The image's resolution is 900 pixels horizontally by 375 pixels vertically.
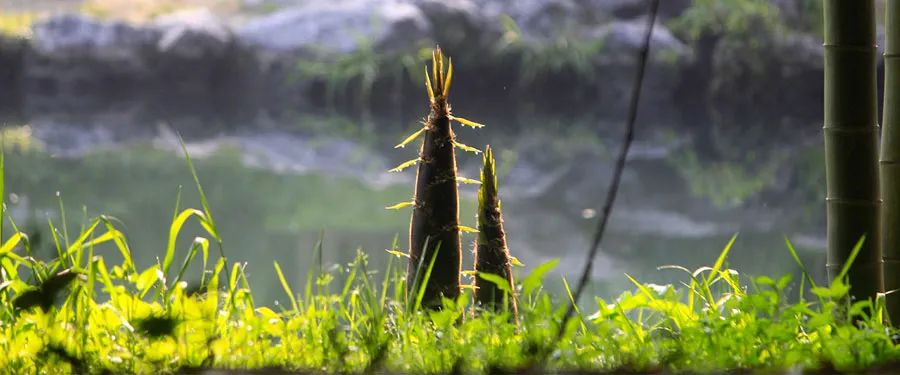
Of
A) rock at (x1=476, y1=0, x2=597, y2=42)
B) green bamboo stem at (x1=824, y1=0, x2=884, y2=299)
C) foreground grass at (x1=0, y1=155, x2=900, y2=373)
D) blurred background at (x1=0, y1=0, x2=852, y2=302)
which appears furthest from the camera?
rock at (x1=476, y1=0, x2=597, y2=42)

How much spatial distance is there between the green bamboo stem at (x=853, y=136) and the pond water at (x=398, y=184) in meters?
2.04

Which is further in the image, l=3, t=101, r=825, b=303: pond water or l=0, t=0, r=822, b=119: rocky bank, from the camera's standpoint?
l=0, t=0, r=822, b=119: rocky bank

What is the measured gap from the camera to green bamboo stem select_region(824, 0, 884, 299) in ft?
5.23

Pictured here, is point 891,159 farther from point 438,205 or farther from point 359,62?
point 359,62

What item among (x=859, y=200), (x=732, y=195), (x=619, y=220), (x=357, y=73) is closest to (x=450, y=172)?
(x=859, y=200)

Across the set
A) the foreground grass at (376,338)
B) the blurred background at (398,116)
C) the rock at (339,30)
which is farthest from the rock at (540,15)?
the foreground grass at (376,338)

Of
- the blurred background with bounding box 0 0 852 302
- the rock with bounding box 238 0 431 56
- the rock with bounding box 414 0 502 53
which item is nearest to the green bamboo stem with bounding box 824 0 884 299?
the blurred background with bounding box 0 0 852 302

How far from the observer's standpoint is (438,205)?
1.61m

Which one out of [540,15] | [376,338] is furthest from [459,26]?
[376,338]

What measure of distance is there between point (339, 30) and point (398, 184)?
226 inches

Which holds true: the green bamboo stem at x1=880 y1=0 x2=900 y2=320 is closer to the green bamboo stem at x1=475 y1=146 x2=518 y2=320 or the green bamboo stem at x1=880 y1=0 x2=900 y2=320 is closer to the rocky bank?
the green bamboo stem at x1=475 y1=146 x2=518 y2=320

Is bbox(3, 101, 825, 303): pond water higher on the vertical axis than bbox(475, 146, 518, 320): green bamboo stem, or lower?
lower

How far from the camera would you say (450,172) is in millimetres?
1607

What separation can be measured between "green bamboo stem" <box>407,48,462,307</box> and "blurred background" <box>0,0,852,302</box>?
3.64 meters
